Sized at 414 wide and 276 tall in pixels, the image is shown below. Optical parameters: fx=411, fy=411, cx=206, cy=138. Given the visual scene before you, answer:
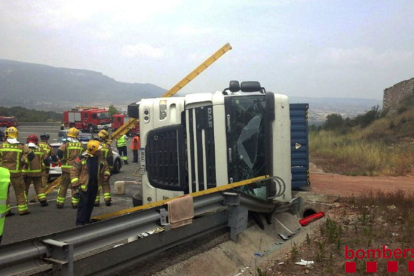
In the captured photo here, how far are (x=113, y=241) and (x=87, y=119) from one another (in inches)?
1606

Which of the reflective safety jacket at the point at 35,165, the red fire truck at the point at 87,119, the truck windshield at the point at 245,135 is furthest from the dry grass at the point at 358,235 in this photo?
the red fire truck at the point at 87,119

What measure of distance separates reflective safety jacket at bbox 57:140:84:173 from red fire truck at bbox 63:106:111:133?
34104 mm

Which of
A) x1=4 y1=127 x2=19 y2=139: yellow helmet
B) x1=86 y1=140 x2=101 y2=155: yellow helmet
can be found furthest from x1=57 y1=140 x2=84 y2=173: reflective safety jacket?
x1=86 y1=140 x2=101 y2=155: yellow helmet

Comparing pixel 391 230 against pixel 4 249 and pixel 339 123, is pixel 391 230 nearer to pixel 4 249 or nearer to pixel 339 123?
pixel 4 249

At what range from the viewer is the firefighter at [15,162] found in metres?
8.38

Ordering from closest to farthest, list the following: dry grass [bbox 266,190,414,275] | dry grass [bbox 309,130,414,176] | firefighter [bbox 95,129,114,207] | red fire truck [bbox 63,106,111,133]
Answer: dry grass [bbox 266,190,414,275]
firefighter [bbox 95,129,114,207]
dry grass [bbox 309,130,414,176]
red fire truck [bbox 63,106,111,133]

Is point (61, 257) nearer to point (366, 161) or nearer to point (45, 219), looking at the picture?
point (45, 219)

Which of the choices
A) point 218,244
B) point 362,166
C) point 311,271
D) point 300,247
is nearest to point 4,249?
point 218,244

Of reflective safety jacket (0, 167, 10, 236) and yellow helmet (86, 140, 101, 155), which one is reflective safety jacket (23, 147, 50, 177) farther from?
reflective safety jacket (0, 167, 10, 236)

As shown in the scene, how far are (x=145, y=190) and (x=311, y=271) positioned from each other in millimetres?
3039

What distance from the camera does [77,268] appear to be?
368cm

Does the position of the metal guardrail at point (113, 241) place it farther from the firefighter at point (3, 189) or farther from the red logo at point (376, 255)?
the red logo at point (376, 255)

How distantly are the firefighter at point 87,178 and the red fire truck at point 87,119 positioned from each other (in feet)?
121

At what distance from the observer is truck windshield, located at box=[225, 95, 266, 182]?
20.0 feet
